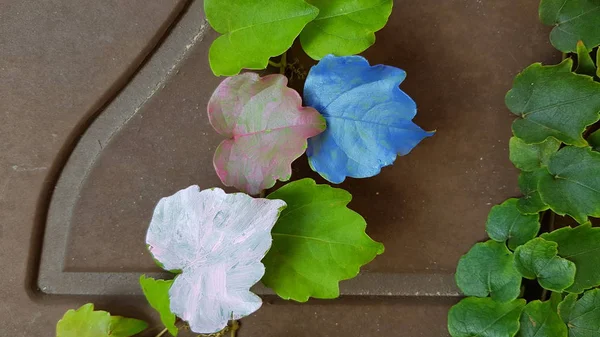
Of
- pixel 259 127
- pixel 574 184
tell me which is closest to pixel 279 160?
pixel 259 127

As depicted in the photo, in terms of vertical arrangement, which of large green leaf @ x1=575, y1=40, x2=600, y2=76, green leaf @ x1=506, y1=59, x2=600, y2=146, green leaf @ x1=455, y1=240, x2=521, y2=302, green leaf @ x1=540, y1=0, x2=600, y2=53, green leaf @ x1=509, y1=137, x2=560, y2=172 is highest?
green leaf @ x1=540, y1=0, x2=600, y2=53

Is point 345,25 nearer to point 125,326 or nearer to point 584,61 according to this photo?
point 584,61

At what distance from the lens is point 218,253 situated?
1.46 ft

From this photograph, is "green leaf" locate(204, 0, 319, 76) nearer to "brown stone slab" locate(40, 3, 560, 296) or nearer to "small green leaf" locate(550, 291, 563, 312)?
"brown stone slab" locate(40, 3, 560, 296)

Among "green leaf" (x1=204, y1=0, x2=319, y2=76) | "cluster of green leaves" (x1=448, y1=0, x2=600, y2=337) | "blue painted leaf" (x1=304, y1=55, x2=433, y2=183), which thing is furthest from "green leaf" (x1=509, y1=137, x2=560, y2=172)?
"green leaf" (x1=204, y1=0, x2=319, y2=76)

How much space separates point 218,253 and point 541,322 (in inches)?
10.8

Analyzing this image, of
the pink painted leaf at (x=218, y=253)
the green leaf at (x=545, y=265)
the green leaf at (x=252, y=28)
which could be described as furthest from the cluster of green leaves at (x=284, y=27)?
the green leaf at (x=545, y=265)

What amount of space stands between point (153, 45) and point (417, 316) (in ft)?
1.13

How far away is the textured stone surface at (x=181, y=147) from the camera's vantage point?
540 mm

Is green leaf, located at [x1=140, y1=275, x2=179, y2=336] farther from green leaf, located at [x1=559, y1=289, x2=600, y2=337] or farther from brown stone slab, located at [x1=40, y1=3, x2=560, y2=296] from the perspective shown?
green leaf, located at [x1=559, y1=289, x2=600, y2=337]

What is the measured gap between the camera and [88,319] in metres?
0.51

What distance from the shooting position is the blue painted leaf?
46 cm

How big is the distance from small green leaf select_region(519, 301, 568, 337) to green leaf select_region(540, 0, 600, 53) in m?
0.22

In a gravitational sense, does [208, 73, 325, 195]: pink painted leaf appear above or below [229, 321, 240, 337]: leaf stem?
above
